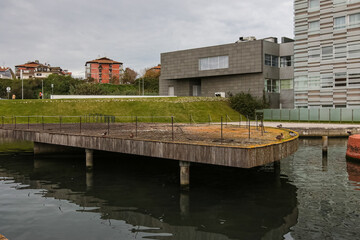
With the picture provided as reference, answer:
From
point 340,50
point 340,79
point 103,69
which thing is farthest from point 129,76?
point 340,79

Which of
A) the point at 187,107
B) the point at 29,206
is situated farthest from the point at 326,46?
the point at 29,206

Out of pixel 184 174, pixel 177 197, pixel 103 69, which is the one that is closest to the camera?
pixel 177 197

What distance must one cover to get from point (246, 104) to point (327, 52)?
1741cm

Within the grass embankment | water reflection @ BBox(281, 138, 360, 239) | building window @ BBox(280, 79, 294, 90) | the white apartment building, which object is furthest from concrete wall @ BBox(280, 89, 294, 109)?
water reflection @ BBox(281, 138, 360, 239)

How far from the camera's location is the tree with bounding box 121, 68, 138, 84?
12825 cm

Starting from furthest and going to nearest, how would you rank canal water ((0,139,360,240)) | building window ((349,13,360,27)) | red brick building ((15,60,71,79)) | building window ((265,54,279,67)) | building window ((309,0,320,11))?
red brick building ((15,60,71,79)), building window ((265,54,279,67)), building window ((309,0,320,11)), building window ((349,13,360,27)), canal water ((0,139,360,240))

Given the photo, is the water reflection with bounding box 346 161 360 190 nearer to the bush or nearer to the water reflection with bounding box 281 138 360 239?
the water reflection with bounding box 281 138 360 239

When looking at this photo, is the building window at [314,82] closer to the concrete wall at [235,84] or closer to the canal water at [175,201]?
the concrete wall at [235,84]

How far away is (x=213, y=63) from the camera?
70.8 meters

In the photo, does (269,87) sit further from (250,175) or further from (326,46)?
(250,175)

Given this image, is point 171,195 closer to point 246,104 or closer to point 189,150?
point 189,150

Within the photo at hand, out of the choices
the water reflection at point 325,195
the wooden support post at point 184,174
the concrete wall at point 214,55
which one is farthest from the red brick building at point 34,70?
the wooden support post at point 184,174

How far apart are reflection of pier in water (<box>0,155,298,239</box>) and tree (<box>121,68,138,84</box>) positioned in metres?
107

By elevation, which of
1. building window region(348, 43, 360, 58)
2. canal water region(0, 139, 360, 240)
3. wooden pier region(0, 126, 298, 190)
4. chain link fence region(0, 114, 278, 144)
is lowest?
canal water region(0, 139, 360, 240)
